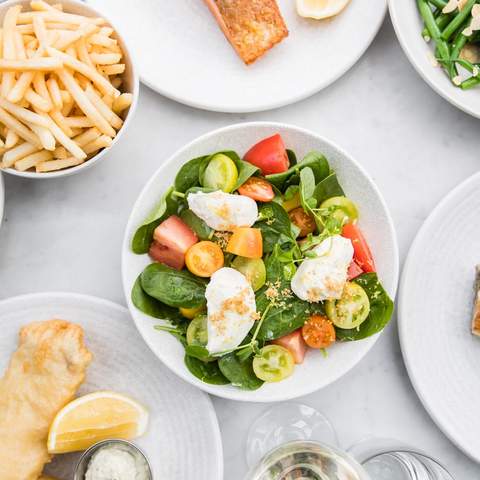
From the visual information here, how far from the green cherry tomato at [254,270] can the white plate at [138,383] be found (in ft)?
1.23

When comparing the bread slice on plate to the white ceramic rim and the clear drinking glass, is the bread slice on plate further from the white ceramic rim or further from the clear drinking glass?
the white ceramic rim

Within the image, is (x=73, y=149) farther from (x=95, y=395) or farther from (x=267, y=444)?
(x=267, y=444)

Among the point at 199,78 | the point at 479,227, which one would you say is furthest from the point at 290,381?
the point at 199,78

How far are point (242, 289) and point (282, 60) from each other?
779mm

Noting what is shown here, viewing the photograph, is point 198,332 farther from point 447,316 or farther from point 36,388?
point 447,316

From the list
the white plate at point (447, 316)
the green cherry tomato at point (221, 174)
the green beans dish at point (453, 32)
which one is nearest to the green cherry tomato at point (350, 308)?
the white plate at point (447, 316)

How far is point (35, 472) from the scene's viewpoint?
6.95 feet

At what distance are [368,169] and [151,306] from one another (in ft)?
2.72

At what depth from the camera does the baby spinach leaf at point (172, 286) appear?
6.79 ft

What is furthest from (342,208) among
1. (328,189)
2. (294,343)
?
(294,343)

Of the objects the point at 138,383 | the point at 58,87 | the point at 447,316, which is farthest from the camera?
the point at 447,316

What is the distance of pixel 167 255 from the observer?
6.95 ft

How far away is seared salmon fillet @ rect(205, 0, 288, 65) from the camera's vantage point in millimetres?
2268

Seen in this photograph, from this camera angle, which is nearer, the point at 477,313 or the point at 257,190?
the point at 257,190
